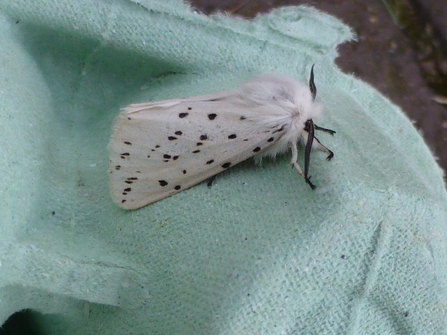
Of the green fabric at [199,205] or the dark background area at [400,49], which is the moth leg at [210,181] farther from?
the dark background area at [400,49]

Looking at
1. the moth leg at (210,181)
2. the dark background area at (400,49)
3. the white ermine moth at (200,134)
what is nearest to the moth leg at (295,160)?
the white ermine moth at (200,134)

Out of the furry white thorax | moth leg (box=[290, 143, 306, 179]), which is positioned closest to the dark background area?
the furry white thorax

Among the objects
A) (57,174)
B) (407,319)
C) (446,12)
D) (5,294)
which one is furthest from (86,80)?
(446,12)

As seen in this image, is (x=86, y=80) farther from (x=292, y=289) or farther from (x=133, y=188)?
(x=292, y=289)

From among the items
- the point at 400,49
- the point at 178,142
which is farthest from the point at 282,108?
the point at 400,49

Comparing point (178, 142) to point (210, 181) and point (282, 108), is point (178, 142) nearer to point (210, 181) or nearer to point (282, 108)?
point (210, 181)

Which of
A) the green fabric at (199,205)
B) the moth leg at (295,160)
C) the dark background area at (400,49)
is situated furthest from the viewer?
the dark background area at (400,49)

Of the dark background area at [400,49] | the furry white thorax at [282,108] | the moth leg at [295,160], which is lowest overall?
the dark background area at [400,49]
